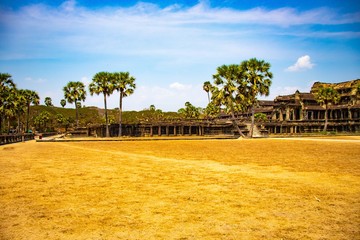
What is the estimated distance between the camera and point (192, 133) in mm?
74500

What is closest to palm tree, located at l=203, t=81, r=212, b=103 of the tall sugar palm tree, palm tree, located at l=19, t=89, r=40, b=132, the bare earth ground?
the tall sugar palm tree

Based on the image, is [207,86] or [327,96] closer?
[327,96]

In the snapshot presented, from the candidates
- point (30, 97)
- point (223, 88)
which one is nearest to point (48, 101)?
point (30, 97)

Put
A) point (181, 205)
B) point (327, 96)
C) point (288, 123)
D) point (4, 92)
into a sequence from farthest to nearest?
1. point (288, 123)
2. point (327, 96)
3. point (4, 92)
4. point (181, 205)

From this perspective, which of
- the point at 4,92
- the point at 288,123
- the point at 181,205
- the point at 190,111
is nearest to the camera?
the point at 181,205

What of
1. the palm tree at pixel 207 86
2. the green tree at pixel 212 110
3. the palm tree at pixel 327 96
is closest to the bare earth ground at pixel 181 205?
the palm tree at pixel 327 96

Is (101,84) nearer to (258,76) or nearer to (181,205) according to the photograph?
(258,76)

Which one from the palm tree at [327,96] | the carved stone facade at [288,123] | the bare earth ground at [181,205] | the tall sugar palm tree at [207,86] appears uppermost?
the tall sugar palm tree at [207,86]

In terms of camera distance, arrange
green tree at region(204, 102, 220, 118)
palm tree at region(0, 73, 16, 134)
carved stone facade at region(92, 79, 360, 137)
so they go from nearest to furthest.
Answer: palm tree at region(0, 73, 16, 134), carved stone facade at region(92, 79, 360, 137), green tree at region(204, 102, 220, 118)

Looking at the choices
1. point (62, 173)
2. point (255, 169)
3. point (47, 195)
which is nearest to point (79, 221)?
point (47, 195)

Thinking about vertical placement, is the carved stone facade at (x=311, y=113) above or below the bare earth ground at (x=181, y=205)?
above

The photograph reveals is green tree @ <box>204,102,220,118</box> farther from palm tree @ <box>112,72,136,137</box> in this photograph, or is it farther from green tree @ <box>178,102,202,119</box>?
palm tree @ <box>112,72,136,137</box>

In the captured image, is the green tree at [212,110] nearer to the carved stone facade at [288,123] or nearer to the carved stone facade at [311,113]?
the carved stone facade at [311,113]

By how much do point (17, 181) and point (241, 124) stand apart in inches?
2507
